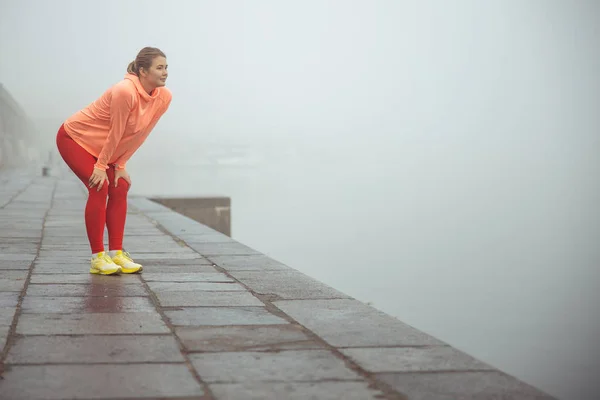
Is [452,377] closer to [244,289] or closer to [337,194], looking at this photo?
[244,289]

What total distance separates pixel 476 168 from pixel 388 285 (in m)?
124

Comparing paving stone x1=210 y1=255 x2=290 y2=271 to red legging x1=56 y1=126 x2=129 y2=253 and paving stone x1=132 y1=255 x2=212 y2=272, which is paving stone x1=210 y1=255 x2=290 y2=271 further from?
red legging x1=56 y1=126 x2=129 y2=253

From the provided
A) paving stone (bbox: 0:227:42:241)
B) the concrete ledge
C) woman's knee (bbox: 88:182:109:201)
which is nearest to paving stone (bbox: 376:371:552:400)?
the concrete ledge

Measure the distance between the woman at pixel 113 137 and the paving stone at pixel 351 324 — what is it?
4.03 ft

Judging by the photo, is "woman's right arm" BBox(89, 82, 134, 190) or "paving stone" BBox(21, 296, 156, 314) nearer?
"paving stone" BBox(21, 296, 156, 314)

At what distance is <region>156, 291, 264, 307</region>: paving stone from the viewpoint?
382cm

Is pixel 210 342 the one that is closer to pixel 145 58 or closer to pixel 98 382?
pixel 98 382

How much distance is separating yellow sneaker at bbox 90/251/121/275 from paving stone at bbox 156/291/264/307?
62 centimetres

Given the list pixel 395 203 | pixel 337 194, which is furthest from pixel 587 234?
pixel 337 194

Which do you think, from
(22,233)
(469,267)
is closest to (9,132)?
(469,267)

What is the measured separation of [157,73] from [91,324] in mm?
1541

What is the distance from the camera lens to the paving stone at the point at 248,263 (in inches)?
202

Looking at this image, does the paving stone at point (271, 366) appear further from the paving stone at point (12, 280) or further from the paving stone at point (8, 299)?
the paving stone at point (12, 280)

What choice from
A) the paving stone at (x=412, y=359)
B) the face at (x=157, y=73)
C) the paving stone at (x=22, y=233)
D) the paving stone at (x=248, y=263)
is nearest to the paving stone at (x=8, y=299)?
the face at (x=157, y=73)
